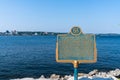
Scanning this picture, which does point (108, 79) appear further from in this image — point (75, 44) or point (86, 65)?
point (86, 65)

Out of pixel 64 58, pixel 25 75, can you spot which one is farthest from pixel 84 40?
pixel 25 75

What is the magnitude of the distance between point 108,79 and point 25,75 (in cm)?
1720

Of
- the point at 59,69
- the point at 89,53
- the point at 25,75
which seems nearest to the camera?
the point at 89,53

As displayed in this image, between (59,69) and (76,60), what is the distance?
24.2 m

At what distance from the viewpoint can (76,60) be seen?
17.9 m

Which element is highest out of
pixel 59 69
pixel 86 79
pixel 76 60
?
pixel 76 60

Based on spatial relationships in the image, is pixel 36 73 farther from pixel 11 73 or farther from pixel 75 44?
pixel 75 44

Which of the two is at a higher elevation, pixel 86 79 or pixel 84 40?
pixel 84 40

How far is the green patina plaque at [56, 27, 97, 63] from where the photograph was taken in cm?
1789

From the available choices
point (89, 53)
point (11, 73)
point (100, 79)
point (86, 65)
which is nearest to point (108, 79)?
point (100, 79)

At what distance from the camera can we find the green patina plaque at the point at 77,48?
17.9 metres

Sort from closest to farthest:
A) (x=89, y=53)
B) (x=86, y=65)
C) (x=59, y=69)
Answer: (x=89, y=53)
(x=59, y=69)
(x=86, y=65)

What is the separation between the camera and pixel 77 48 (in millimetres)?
17938

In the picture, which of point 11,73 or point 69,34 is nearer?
point 69,34
